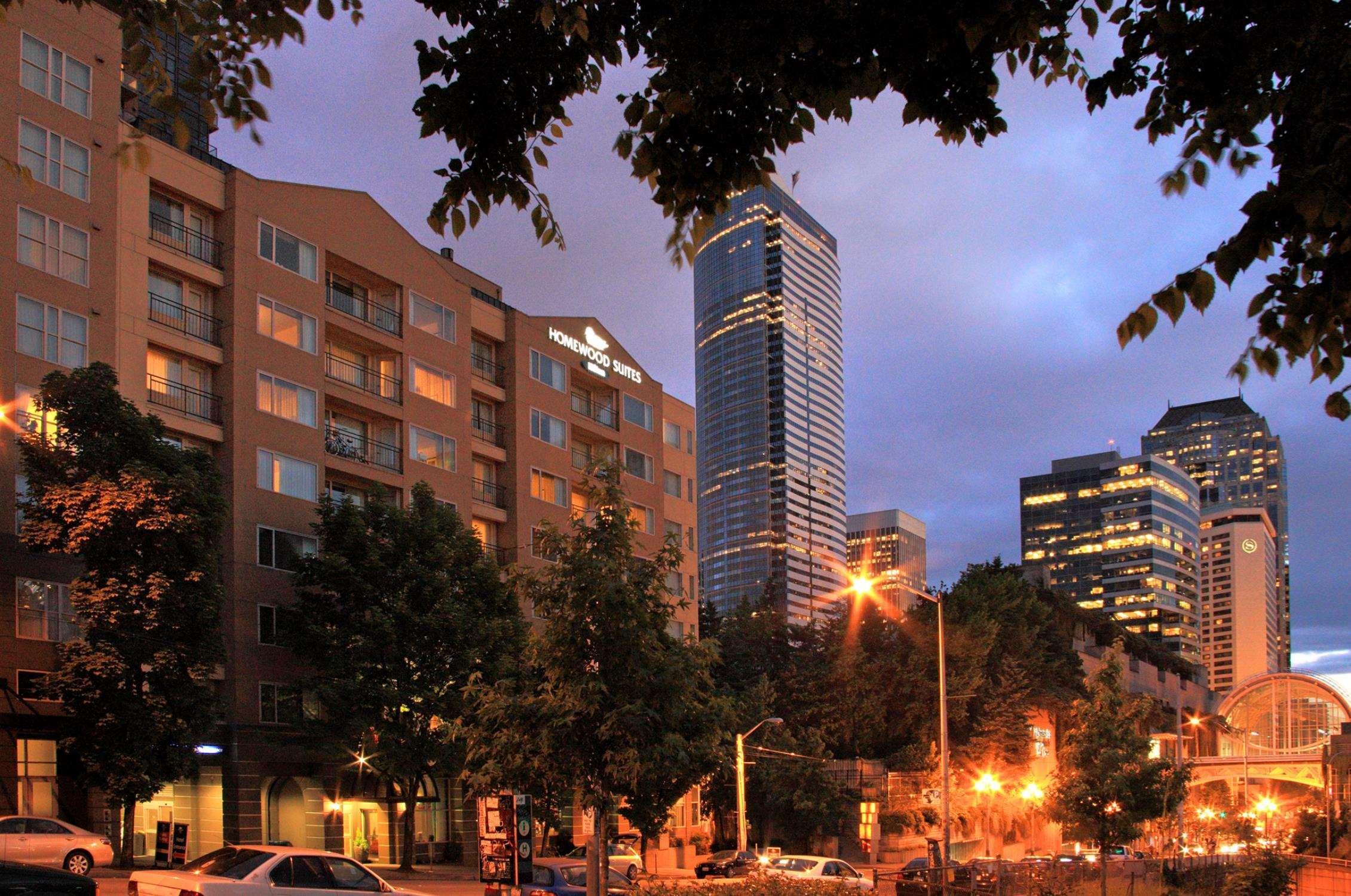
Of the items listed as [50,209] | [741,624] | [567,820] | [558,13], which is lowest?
[567,820]

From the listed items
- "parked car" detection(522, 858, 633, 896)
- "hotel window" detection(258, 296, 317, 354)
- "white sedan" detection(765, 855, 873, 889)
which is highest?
"hotel window" detection(258, 296, 317, 354)

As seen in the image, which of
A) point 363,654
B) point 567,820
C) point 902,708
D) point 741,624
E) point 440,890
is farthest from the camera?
point 741,624

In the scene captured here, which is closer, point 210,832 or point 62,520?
point 62,520

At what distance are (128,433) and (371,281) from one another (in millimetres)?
19665

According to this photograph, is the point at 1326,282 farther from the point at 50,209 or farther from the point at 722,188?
the point at 50,209

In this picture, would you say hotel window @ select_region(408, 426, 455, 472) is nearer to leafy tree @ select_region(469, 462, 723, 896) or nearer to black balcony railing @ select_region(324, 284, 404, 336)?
black balcony railing @ select_region(324, 284, 404, 336)

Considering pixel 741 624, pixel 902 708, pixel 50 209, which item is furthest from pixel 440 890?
pixel 741 624

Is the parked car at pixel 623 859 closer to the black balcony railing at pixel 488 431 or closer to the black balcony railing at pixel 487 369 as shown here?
the black balcony railing at pixel 488 431

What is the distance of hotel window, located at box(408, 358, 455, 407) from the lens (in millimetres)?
59344

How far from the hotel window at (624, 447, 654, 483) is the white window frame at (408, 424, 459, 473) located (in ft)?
52.0

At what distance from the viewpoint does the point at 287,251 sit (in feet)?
173

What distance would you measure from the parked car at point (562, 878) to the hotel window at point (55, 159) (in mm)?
27644

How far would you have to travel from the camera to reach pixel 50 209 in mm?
42719

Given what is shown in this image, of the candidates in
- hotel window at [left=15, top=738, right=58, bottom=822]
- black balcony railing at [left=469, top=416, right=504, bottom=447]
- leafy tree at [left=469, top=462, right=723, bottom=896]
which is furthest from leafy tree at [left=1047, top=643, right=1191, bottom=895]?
black balcony railing at [left=469, top=416, right=504, bottom=447]
